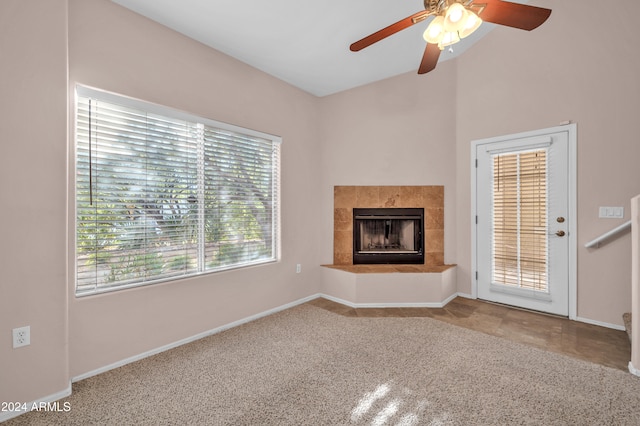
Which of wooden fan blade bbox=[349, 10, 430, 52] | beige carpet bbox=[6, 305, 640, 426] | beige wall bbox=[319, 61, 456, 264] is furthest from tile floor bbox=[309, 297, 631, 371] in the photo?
wooden fan blade bbox=[349, 10, 430, 52]

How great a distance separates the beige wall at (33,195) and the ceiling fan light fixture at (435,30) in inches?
88.3

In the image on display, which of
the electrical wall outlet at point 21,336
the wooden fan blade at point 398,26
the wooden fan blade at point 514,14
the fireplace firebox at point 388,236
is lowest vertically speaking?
the electrical wall outlet at point 21,336

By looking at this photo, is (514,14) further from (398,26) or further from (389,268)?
(389,268)

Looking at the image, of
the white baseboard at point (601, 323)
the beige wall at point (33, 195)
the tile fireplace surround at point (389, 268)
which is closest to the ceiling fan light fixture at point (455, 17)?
the beige wall at point (33, 195)

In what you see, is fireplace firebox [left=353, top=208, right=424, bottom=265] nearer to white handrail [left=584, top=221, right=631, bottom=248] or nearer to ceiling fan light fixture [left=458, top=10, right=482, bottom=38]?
white handrail [left=584, top=221, right=631, bottom=248]

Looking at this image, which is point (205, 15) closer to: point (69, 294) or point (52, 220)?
point (52, 220)

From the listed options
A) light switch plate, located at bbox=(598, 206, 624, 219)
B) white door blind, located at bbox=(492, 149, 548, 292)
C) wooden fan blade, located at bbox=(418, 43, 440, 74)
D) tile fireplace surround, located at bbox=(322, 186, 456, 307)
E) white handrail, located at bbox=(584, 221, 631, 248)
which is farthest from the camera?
tile fireplace surround, located at bbox=(322, 186, 456, 307)

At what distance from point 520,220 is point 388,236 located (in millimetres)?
1524

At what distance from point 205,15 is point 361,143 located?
2.28 m

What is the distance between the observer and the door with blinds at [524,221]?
312cm

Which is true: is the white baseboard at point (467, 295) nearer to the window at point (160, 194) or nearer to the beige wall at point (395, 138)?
the beige wall at point (395, 138)

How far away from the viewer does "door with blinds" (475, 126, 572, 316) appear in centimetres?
312

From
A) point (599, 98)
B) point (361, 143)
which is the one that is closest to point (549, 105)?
point (599, 98)

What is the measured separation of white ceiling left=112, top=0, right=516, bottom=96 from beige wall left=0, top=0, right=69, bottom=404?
749 millimetres
